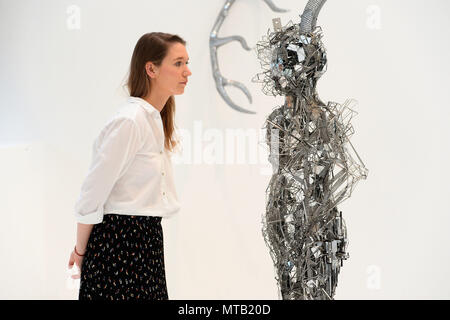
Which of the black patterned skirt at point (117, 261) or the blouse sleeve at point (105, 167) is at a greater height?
the blouse sleeve at point (105, 167)

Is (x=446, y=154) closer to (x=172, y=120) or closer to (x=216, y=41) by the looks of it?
(x=216, y=41)

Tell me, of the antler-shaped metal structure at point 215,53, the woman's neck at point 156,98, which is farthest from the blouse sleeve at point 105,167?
the antler-shaped metal structure at point 215,53

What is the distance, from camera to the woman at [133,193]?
1258mm

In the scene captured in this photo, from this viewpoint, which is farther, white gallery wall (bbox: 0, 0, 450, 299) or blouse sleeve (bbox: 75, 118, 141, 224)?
white gallery wall (bbox: 0, 0, 450, 299)

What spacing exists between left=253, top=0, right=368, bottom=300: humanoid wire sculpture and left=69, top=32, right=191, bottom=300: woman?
0.32 meters

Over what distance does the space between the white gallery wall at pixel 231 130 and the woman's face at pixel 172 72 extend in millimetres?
1255

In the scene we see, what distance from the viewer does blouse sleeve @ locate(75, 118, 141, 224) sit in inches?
49.2

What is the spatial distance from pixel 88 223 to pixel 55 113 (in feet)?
5.18

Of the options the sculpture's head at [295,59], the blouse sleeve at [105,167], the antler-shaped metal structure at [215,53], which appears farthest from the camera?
the antler-shaped metal structure at [215,53]

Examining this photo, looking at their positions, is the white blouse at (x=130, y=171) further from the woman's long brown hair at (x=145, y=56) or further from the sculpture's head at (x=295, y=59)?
the sculpture's head at (x=295, y=59)

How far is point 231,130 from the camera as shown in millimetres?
2662

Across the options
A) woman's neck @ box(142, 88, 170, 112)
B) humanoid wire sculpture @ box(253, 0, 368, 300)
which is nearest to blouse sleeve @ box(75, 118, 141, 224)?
woman's neck @ box(142, 88, 170, 112)

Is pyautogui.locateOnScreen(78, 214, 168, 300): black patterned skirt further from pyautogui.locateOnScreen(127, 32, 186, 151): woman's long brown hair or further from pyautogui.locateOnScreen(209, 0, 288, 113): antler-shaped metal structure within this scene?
pyautogui.locateOnScreen(209, 0, 288, 113): antler-shaped metal structure


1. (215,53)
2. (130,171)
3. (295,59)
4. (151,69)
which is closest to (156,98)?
(151,69)
